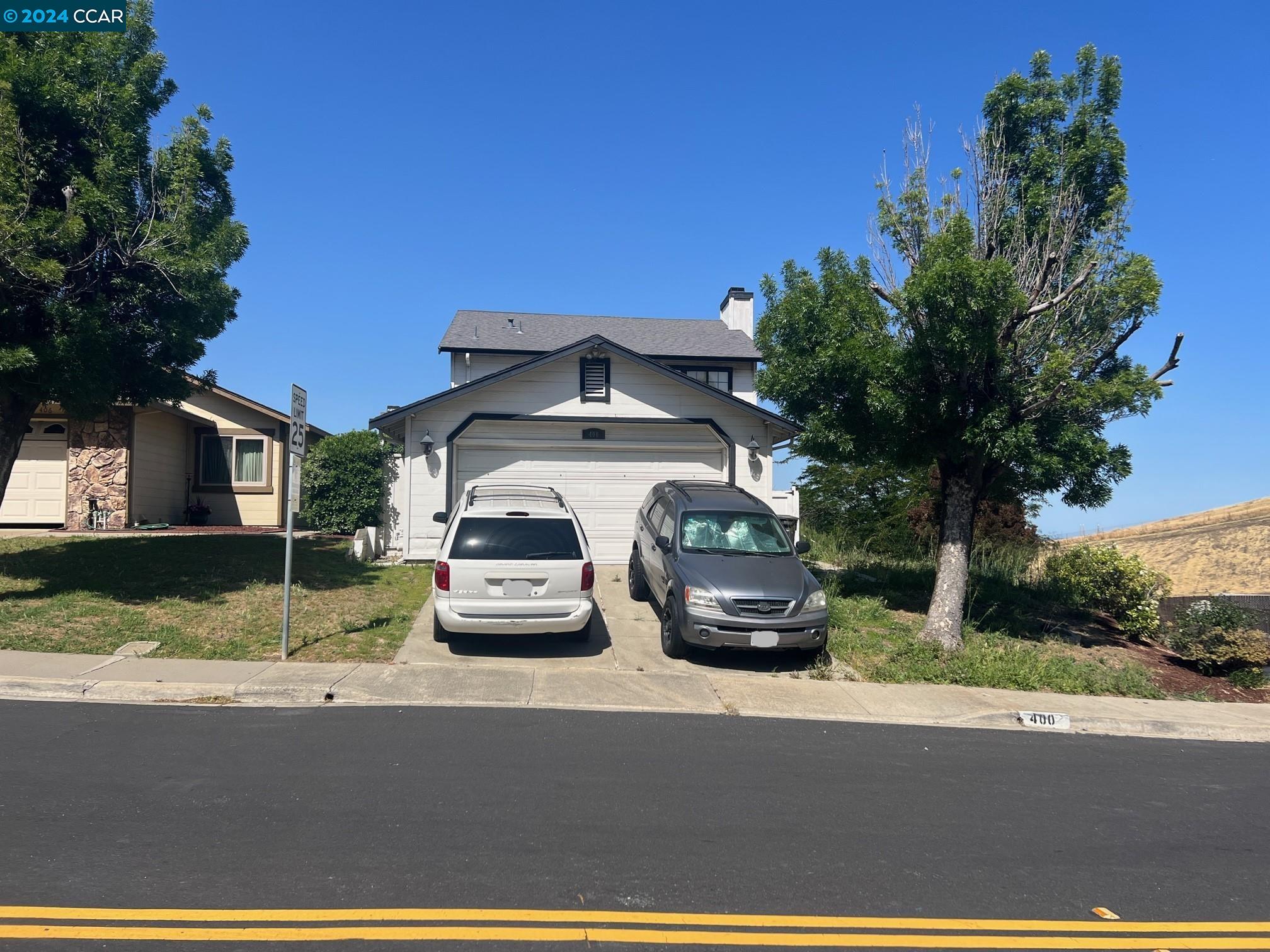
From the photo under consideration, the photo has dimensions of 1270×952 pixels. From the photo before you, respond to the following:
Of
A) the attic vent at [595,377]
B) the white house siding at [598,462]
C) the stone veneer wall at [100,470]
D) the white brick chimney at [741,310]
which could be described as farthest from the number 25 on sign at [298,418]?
the white brick chimney at [741,310]

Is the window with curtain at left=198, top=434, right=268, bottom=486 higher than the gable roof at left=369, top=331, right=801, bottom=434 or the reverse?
the reverse

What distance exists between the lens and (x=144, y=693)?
8.25 meters

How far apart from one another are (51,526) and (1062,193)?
66.7 feet

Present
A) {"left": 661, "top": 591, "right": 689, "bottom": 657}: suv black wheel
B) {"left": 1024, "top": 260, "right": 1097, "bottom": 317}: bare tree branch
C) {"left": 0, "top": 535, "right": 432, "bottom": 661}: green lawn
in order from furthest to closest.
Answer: {"left": 1024, "top": 260, "right": 1097, "bottom": 317}: bare tree branch → {"left": 661, "top": 591, "right": 689, "bottom": 657}: suv black wheel → {"left": 0, "top": 535, "right": 432, "bottom": 661}: green lawn

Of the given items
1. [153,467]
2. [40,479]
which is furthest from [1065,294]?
[40,479]

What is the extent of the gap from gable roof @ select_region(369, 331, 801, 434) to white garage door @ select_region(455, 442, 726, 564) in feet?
3.38

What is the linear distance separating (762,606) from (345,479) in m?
11.4

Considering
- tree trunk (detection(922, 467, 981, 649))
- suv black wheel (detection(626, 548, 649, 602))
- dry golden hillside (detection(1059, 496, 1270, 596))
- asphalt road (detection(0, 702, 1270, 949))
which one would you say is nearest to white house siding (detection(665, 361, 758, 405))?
dry golden hillside (detection(1059, 496, 1270, 596))

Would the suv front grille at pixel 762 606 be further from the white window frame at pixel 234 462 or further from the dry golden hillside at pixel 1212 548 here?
the white window frame at pixel 234 462

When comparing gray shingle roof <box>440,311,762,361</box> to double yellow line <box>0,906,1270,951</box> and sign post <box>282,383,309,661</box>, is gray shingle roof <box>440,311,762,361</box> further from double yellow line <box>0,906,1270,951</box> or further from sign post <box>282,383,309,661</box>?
double yellow line <box>0,906,1270,951</box>

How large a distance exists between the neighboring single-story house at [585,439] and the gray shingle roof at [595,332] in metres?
8.43

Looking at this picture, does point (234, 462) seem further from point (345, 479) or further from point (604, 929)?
point (604, 929)

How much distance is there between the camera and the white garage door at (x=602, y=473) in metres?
16.4

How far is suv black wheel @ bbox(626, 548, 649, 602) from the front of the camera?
530 inches
